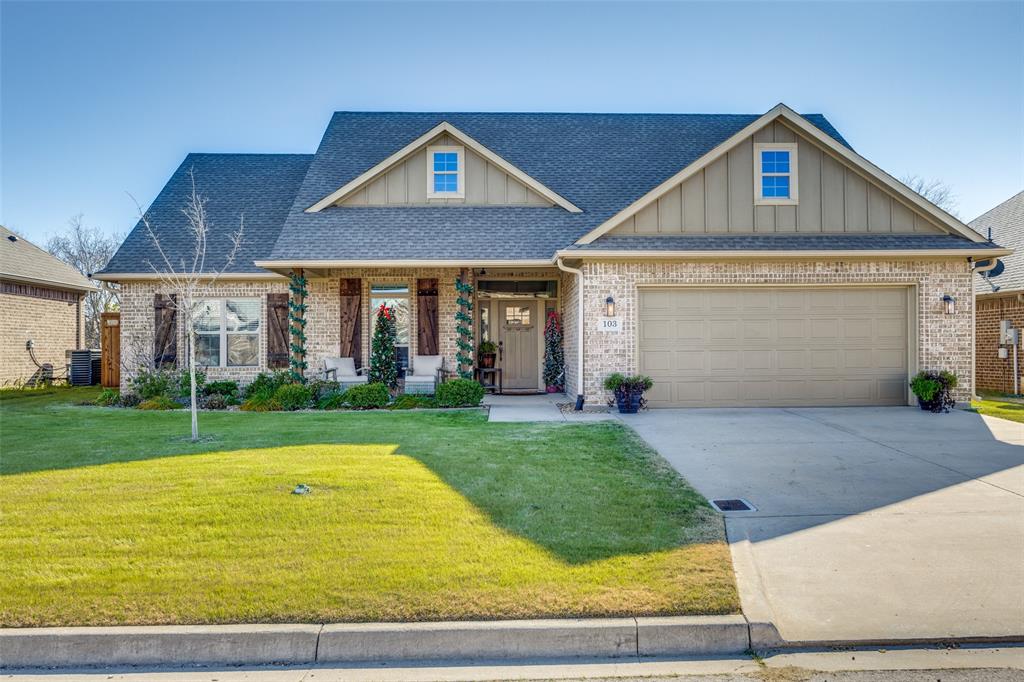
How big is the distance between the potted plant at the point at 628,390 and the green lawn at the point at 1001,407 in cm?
624

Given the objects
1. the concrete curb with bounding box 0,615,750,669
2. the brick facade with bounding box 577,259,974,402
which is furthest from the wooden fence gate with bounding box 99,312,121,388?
the concrete curb with bounding box 0,615,750,669

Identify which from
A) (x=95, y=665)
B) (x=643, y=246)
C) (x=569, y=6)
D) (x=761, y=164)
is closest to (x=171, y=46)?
(x=569, y=6)

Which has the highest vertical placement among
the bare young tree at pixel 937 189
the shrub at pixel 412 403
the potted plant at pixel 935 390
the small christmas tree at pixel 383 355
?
the bare young tree at pixel 937 189

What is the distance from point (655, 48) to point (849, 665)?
13.2 metres

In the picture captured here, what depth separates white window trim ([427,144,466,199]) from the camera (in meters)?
14.6

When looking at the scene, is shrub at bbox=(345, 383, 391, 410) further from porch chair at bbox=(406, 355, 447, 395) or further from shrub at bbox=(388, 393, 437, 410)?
porch chair at bbox=(406, 355, 447, 395)

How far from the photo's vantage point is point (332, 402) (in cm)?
1224

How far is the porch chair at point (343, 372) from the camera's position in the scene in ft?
42.9

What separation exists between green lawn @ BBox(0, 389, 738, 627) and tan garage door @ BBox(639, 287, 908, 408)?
428cm

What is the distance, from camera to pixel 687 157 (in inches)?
648

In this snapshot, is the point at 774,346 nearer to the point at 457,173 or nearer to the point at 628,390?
the point at 628,390

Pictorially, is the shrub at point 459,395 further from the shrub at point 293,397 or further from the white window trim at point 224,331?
the white window trim at point 224,331

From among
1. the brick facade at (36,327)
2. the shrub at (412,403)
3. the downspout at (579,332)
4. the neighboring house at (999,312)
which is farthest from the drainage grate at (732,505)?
the brick facade at (36,327)

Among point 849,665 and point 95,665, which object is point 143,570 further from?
point 849,665
